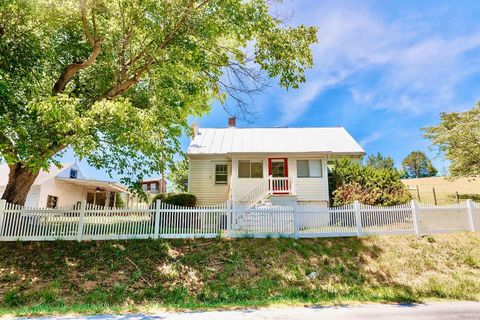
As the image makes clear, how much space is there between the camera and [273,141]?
1994cm

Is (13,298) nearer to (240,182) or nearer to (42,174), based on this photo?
(240,182)

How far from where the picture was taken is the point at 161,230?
10.4m

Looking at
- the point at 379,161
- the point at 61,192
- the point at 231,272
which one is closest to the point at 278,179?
the point at 231,272

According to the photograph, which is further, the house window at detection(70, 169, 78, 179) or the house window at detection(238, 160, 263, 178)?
the house window at detection(70, 169, 78, 179)

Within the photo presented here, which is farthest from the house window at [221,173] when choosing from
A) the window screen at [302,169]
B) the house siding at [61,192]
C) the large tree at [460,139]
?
the large tree at [460,139]

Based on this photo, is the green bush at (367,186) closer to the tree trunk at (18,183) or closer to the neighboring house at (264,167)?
the neighboring house at (264,167)

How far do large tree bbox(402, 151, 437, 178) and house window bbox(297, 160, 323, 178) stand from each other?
64448 mm

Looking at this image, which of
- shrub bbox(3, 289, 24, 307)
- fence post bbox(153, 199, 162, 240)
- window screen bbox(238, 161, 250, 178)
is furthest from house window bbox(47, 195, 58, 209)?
shrub bbox(3, 289, 24, 307)

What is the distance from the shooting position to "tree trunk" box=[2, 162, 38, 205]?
1064 cm

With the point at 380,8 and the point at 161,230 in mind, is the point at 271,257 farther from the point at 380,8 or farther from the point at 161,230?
the point at 380,8

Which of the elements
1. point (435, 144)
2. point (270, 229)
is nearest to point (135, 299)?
point (270, 229)

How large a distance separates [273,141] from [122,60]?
39.1 ft

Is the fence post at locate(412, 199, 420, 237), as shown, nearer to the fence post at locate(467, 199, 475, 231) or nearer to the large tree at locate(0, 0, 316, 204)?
the fence post at locate(467, 199, 475, 231)

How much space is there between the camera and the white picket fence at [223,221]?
9883mm
